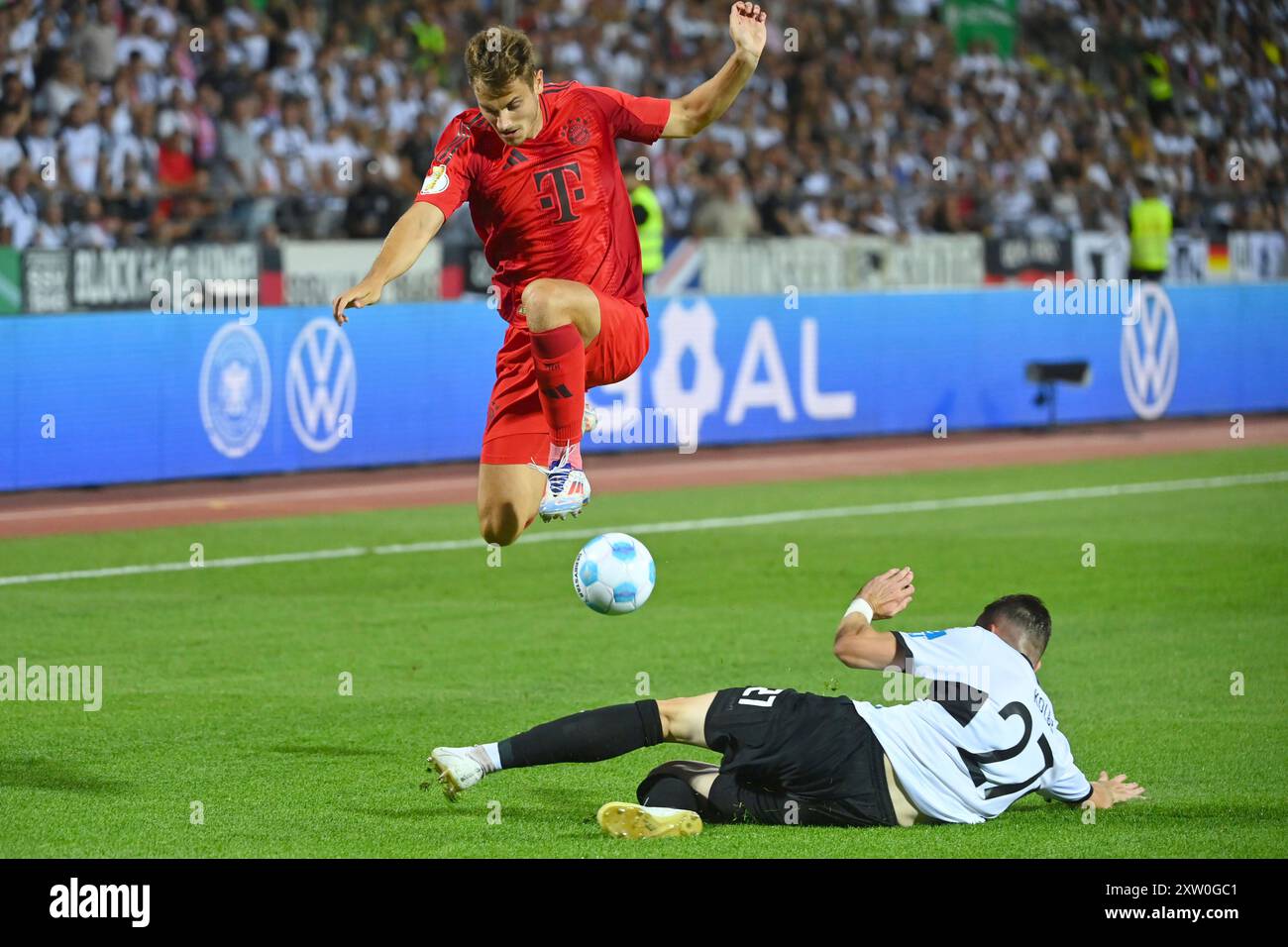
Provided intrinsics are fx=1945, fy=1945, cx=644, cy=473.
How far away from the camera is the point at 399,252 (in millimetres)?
7359

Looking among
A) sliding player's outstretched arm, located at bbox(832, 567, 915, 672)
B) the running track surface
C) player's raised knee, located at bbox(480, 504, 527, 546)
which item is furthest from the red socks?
the running track surface

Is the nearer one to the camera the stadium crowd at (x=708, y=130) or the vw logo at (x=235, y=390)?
the vw logo at (x=235, y=390)

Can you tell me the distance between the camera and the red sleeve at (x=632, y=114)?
8156 millimetres

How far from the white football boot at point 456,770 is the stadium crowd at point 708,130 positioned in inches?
410

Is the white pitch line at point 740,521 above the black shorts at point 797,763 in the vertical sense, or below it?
above

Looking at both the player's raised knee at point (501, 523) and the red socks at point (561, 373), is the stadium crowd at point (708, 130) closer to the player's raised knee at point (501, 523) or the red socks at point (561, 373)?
the player's raised knee at point (501, 523)

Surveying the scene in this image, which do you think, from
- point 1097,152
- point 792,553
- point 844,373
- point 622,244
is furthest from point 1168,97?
point 622,244

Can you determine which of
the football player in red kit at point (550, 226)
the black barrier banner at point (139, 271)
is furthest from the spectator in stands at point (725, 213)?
the football player in red kit at point (550, 226)

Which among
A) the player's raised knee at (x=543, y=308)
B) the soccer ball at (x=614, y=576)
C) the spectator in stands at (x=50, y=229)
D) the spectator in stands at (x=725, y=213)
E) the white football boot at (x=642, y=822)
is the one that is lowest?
the white football boot at (x=642, y=822)

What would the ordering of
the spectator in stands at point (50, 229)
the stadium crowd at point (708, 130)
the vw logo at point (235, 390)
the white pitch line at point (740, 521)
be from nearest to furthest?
1. the white pitch line at point (740, 521)
2. the vw logo at point (235, 390)
3. the spectator in stands at point (50, 229)
4. the stadium crowd at point (708, 130)

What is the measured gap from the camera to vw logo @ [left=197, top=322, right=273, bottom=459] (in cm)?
1631

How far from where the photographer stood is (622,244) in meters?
8.58

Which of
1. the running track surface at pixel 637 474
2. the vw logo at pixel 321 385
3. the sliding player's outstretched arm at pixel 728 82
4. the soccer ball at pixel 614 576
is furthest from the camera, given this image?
the vw logo at pixel 321 385

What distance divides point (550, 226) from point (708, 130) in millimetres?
15927
